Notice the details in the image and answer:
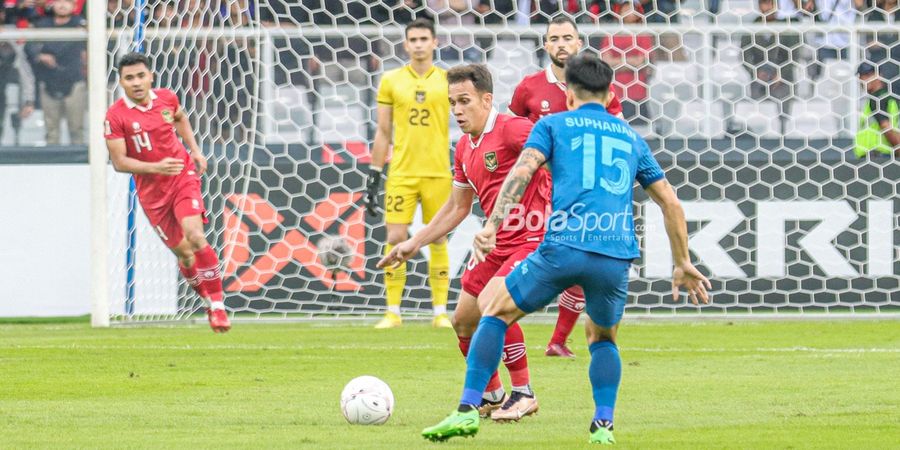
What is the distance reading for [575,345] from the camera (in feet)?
34.7

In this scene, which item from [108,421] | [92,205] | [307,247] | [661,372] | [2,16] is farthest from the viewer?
[2,16]

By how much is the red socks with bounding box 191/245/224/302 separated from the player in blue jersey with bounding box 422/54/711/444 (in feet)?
20.4

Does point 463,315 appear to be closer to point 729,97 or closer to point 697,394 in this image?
point 697,394

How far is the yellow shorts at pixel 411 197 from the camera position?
38.9ft

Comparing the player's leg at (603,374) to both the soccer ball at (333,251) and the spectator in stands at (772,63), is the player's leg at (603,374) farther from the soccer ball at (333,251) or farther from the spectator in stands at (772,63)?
the spectator in stands at (772,63)

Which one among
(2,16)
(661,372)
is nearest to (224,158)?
(2,16)

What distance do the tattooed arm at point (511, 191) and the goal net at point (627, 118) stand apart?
766 centimetres

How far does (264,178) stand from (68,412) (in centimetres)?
679

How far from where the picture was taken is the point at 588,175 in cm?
564

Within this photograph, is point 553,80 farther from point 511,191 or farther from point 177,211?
point 511,191

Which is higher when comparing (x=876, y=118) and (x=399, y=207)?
(x=876, y=118)

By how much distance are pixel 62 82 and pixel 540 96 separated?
18.6ft

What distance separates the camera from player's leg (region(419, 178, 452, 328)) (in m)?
11.9

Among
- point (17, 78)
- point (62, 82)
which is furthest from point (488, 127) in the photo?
point (17, 78)
